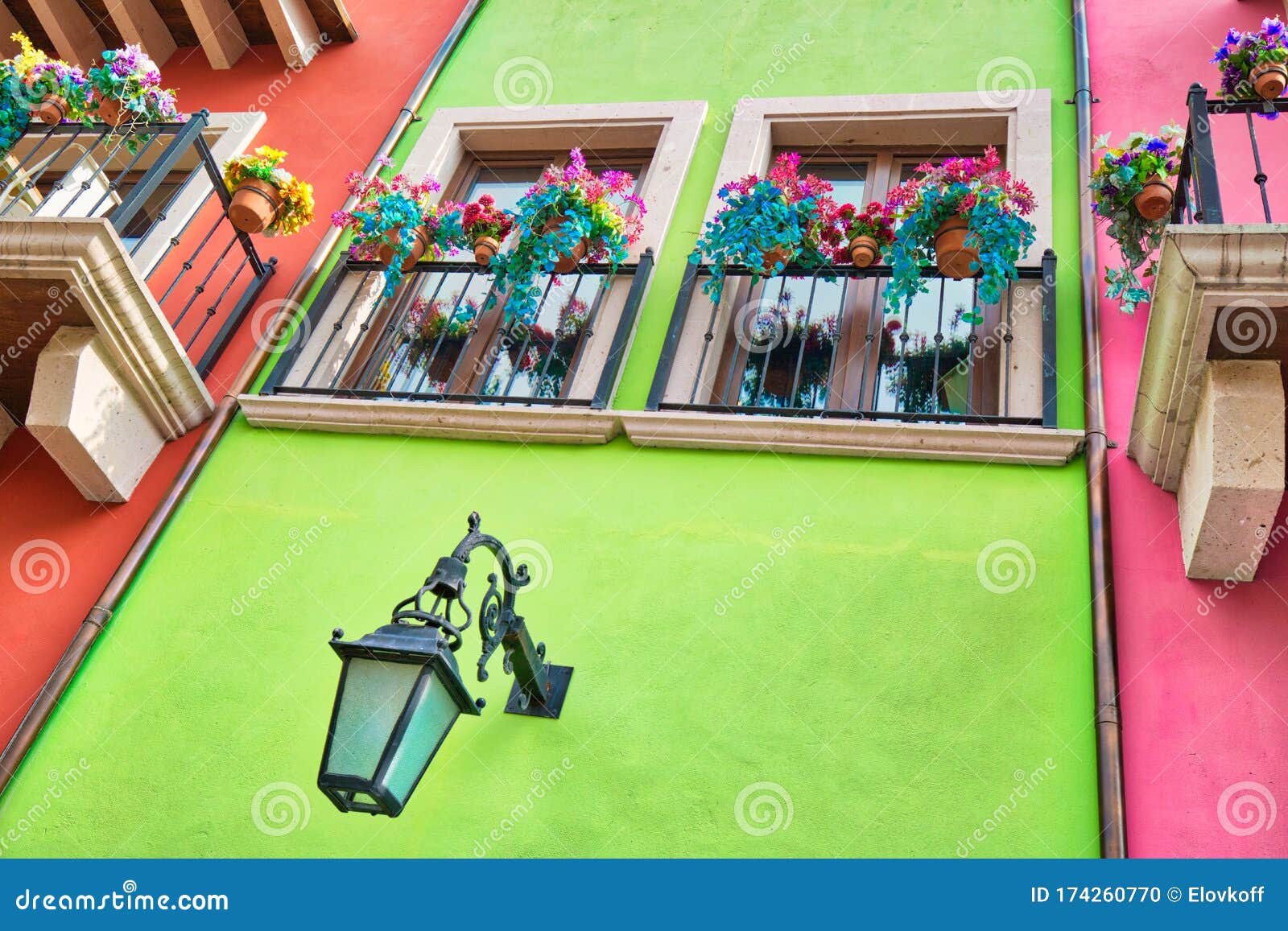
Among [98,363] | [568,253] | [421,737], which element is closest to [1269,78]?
[568,253]

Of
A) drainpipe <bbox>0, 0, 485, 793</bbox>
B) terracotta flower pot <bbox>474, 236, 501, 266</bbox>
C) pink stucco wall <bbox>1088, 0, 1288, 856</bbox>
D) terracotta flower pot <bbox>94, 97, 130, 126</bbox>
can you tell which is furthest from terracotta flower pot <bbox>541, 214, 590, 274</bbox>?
terracotta flower pot <bbox>94, 97, 130, 126</bbox>

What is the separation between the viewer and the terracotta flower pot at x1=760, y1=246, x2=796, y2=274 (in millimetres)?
5883

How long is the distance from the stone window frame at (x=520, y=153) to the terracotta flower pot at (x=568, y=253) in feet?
0.78

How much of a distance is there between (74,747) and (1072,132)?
18.8 feet

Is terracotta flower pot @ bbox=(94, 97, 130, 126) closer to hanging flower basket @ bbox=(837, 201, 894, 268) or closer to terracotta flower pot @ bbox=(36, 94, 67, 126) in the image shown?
terracotta flower pot @ bbox=(36, 94, 67, 126)

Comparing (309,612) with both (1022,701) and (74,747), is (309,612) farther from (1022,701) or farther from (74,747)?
(1022,701)

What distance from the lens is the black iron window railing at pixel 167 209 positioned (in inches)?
260

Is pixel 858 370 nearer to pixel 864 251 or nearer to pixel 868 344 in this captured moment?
pixel 868 344

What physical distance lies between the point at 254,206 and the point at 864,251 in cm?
323

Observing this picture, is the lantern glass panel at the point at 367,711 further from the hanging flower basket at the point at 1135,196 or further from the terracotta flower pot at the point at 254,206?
the terracotta flower pot at the point at 254,206

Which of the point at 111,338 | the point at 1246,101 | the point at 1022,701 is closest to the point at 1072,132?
the point at 1246,101

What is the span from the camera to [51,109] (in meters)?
7.19

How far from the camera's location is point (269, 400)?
6125 millimetres
